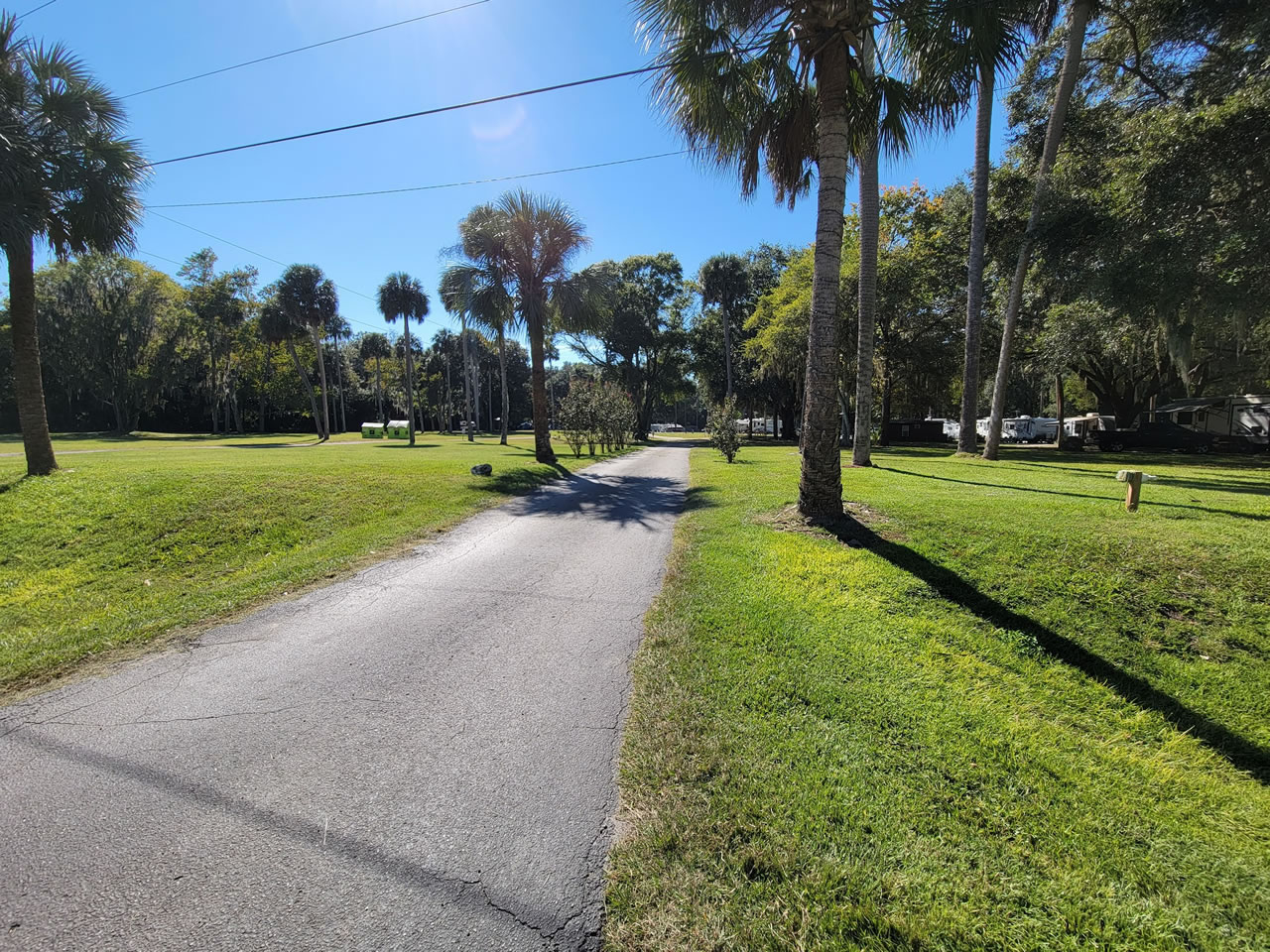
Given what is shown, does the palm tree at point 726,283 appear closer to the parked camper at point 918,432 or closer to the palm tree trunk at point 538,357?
the parked camper at point 918,432

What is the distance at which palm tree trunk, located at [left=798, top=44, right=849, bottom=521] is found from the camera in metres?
6.28

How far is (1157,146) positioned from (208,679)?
16.9 meters

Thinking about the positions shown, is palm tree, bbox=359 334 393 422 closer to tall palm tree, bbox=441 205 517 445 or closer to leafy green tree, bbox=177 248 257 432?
leafy green tree, bbox=177 248 257 432

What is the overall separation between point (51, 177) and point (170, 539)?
8185mm

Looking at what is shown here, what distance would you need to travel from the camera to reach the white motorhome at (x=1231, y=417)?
1902 centimetres

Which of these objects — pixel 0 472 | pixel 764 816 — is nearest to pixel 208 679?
pixel 764 816


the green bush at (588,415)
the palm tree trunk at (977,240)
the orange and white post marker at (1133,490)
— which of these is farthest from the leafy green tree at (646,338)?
the orange and white post marker at (1133,490)

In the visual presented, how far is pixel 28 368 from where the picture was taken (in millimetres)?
9586

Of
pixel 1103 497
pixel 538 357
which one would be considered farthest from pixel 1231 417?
pixel 538 357

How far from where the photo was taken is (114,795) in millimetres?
2270

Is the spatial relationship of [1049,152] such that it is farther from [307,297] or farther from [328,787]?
[307,297]

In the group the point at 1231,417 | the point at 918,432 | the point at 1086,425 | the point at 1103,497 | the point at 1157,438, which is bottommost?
the point at 1103,497

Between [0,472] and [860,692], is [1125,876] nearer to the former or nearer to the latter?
[860,692]

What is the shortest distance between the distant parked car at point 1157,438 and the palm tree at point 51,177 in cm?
3189
